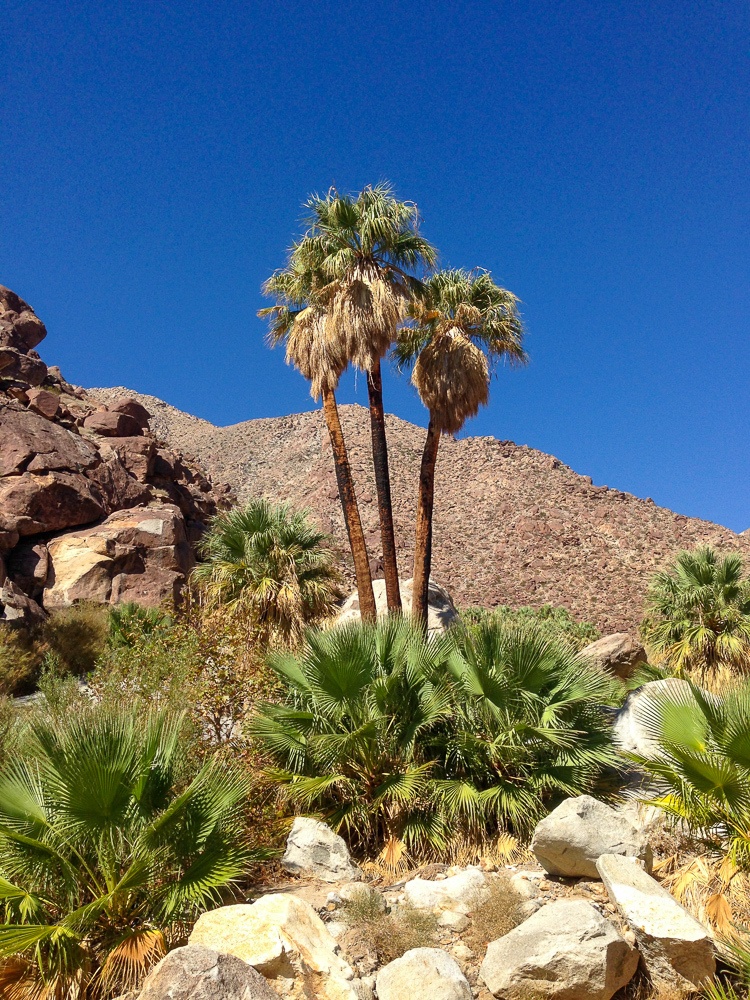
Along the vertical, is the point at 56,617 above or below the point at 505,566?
below

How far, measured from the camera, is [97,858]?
234 inches

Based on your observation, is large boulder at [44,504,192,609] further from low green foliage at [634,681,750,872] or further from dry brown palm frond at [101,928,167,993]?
low green foliage at [634,681,750,872]

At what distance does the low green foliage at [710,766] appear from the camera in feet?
20.3

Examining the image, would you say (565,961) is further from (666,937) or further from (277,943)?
(277,943)

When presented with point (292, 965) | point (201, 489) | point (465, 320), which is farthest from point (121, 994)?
point (201, 489)

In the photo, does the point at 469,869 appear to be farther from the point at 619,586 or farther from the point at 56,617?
the point at 619,586

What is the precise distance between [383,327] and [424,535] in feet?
15.3

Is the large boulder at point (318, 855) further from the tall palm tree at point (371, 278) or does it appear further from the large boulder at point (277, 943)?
the tall palm tree at point (371, 278)

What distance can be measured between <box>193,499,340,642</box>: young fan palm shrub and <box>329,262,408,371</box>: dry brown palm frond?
12.3 feet

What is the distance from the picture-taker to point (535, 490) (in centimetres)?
6506

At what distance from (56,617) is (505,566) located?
119 ft

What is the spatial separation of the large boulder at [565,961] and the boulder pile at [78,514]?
17723 millimetres

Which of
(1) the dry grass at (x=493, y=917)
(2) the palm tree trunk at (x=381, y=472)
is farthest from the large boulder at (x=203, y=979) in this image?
(2) the palm tree trunk at (x=381, y=472)

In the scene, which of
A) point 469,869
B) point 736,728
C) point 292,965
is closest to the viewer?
point 292,965
